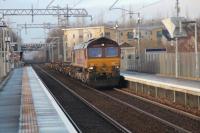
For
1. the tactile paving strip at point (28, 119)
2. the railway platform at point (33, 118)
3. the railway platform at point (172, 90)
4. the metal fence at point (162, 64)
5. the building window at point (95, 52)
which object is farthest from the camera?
the building window at point (95, 52)

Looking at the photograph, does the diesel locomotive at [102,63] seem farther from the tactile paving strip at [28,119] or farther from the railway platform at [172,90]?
the tactile paving strip at [28,119]

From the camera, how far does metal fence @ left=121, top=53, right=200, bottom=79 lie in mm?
36094

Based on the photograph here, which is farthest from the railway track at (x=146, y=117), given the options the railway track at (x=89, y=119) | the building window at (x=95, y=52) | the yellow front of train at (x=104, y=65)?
the building window at (x=95, y=52)

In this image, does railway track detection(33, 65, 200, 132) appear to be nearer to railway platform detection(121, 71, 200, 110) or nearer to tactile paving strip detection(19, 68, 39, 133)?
railway platform detection(121, 71, 200, 110)

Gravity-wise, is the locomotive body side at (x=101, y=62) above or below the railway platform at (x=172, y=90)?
above

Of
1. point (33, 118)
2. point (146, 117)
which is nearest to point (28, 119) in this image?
point (33, 118)

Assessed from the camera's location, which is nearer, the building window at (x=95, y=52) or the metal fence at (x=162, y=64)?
the metal fence at (x=162, y=64)

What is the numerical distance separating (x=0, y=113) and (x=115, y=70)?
17.0m

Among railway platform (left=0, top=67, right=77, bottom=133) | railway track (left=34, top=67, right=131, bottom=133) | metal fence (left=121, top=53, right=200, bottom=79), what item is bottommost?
railway track (left=34, top=67, right=131, bottom=133)

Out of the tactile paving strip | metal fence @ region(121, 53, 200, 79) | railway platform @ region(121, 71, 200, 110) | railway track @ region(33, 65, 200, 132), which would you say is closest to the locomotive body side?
railway platform @ region(121, 71, 200, 110)

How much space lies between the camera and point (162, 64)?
43.8 meters

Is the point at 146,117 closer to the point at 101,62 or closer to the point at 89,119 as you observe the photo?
the point at 89,119

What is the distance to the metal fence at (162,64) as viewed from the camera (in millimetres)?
36094

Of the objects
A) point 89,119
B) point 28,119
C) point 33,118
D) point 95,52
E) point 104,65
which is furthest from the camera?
point 95,52
